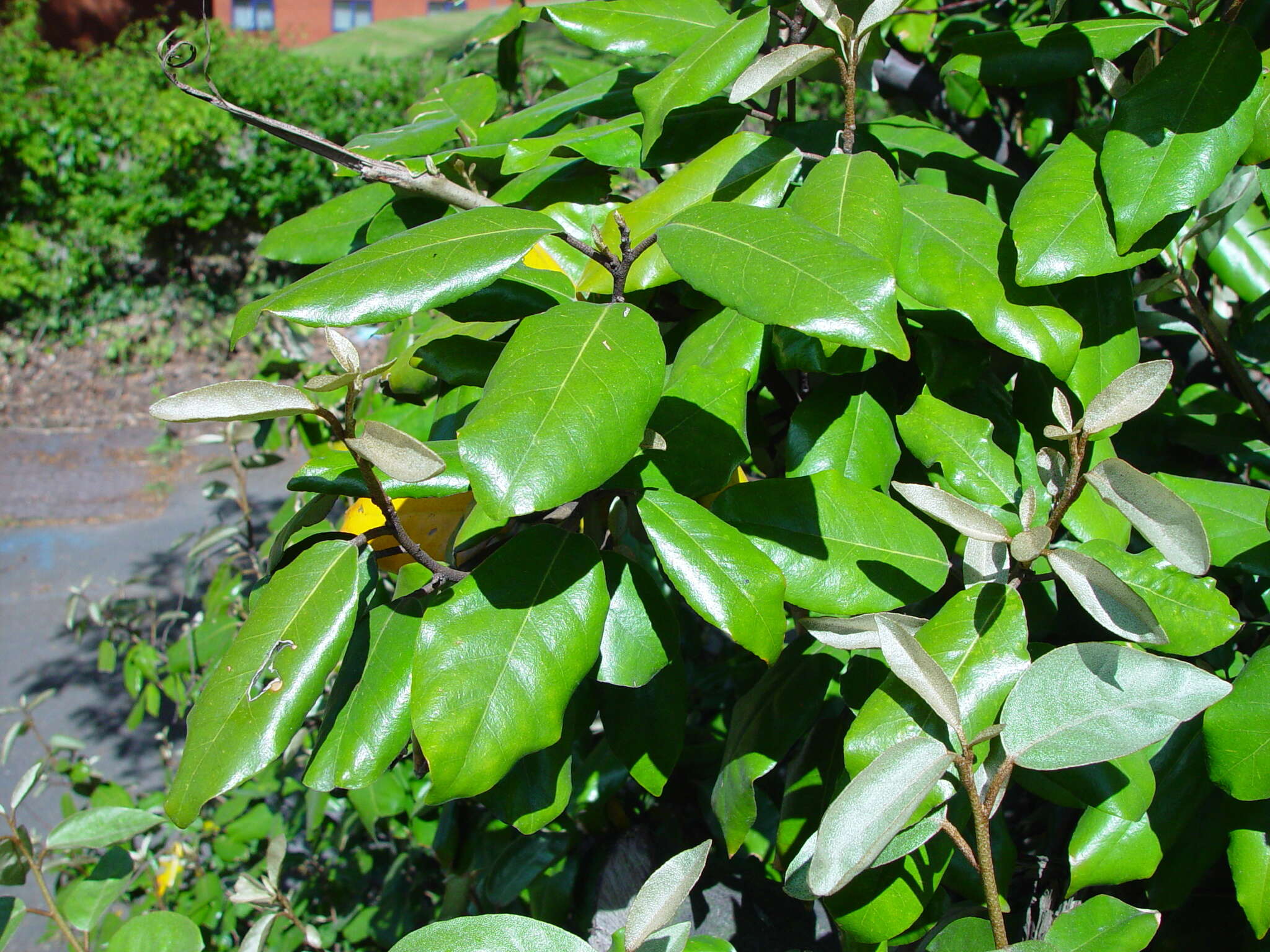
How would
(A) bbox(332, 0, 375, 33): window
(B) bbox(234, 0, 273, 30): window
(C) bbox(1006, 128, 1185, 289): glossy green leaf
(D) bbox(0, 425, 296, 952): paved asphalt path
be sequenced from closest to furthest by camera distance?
(C) bbox(1006, 128, 1185, 289): glossy green leaf < (D) bbox(0, 425, 296, 952): paved asphalt path < (B) bbox(234, 0, 273, 30): window < (A) bbox(332, 0, 375, 33): window

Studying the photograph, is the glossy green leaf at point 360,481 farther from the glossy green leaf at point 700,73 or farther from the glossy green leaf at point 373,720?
the glossy green leaf at point 700,73

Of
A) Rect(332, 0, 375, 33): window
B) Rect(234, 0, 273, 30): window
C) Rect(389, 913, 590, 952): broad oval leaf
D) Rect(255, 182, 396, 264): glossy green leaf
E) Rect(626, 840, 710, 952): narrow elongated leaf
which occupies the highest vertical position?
Rect(255, 182, 396, 264): glossy green leaf

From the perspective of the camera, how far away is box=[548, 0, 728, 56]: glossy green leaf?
1.06m

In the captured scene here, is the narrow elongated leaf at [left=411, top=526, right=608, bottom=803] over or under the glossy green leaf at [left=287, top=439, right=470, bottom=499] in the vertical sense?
under

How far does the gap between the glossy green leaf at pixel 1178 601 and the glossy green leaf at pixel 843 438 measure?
0.20 metres

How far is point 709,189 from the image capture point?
92 centimetres

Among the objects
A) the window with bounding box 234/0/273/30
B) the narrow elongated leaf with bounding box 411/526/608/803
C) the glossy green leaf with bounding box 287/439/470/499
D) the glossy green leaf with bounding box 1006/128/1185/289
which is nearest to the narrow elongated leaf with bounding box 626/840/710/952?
the narrow elongated leaf with bounding box 411/526/608/803

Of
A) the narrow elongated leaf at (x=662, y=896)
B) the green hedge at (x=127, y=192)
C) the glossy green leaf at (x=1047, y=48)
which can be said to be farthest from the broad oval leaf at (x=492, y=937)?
the green hedge at (x=127, y=192)

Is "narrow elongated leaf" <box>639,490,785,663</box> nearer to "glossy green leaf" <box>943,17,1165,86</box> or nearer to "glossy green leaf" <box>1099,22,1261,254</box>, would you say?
"glossy green leaf" <box>1099,22,1261,254</box>

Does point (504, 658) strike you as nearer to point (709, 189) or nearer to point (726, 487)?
point (726, 487)

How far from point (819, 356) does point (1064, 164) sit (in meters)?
0.31

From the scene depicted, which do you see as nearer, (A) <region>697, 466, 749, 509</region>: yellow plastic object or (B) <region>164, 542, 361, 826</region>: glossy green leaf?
(B) <region>164, 542, 361, 826</region>: glossy green leaf

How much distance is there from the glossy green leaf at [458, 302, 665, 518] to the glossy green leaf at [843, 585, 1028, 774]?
0.32 metres

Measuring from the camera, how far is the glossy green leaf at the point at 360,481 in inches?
31.0
